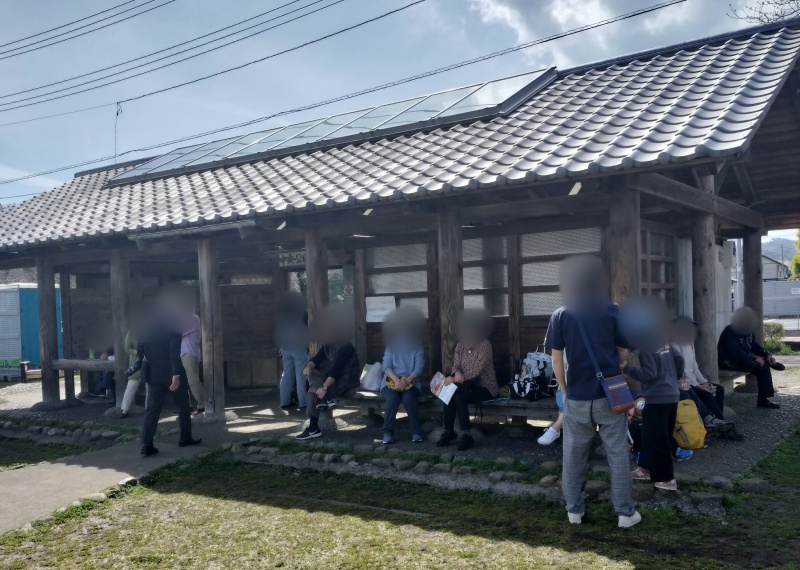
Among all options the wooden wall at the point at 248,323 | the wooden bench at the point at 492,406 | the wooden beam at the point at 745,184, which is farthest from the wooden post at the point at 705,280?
the wooden wall at the point at 248,323

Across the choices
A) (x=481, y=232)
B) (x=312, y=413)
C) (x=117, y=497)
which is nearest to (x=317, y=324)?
(x=312, y=413)

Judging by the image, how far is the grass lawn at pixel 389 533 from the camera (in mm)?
4531

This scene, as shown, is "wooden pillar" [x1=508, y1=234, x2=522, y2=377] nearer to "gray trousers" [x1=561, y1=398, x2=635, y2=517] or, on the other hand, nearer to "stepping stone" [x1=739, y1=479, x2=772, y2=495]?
"stepping stone" [x1=739, y1=479, x2=772, y2=495]

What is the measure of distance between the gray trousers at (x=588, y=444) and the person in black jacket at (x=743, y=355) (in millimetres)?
4814

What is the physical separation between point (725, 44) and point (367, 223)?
5373 mm

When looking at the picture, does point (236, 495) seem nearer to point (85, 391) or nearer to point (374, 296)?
point (374, 296)

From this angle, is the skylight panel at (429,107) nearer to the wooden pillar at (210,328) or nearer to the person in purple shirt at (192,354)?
the wooden pillar at (210,328)

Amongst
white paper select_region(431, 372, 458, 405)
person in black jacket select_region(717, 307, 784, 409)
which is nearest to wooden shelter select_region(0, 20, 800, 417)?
white paper select_region(431, 372, 458, 405)

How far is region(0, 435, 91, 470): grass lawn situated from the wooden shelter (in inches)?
71.8

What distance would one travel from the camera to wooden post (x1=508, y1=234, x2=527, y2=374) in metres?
8.65

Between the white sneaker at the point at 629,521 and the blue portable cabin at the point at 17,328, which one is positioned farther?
the blue portable cabin at the point at 17,328

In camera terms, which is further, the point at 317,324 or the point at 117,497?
the point at 317,324

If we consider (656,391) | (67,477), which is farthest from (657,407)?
(67,477)

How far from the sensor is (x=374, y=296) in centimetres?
993
